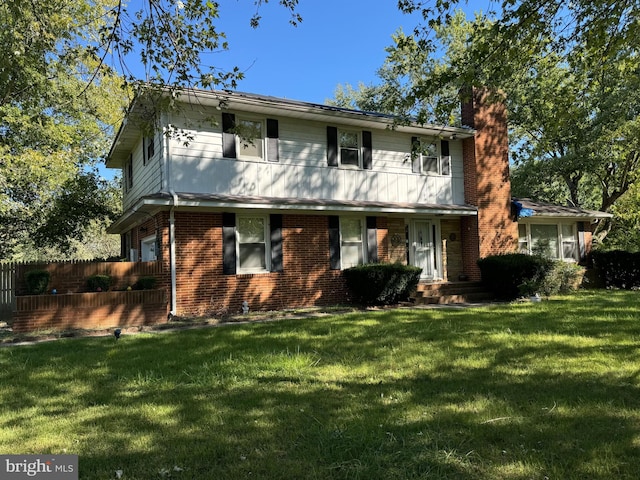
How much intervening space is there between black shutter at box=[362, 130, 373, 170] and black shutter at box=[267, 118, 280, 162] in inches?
109

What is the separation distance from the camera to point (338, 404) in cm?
443

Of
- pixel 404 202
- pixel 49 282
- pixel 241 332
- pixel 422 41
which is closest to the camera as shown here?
pixel 422 41

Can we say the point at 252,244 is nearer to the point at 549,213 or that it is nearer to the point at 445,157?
the point at 445,157

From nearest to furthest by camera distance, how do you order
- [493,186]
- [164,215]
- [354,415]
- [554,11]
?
[354,415] < [554,11] < [164,215] < [493,186]

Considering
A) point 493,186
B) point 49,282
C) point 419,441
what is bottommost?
point 419,441

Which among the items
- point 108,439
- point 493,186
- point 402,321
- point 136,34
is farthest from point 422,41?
point 493,186

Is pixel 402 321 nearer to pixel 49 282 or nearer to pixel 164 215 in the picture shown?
pixel 164 215

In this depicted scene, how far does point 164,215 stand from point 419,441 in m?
9.23

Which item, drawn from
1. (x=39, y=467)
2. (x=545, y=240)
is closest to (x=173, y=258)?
(x=39, y=467)

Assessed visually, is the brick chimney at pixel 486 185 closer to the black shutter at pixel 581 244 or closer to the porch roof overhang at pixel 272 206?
the porch roof overhang at pixel 272 206

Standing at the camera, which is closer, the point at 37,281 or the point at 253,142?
the point at 37,281

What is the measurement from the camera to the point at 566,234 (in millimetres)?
18484

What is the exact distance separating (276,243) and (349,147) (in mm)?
3743

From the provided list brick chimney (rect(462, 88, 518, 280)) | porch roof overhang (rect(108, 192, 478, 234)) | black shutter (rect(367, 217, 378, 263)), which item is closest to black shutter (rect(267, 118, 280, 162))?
porch roof overhang (rect(108, 192, 478, 234))
